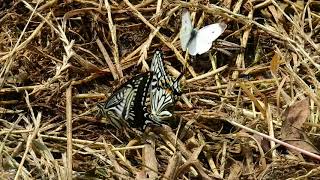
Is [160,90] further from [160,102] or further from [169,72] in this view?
[169,72]

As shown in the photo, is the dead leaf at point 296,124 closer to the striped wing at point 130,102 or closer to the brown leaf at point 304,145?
the brown leaf at point 304,145

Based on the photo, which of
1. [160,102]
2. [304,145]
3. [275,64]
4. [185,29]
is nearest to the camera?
[304,145]

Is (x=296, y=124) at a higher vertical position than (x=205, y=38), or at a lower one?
lower

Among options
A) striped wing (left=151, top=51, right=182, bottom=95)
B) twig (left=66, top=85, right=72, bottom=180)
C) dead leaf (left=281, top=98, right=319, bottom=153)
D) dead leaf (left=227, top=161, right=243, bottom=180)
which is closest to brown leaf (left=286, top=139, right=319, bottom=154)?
dead leaf (left=281, top=98, right=319, bottom=153)

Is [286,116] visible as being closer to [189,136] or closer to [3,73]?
[189,136]

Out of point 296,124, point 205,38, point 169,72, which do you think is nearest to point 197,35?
point 205,38

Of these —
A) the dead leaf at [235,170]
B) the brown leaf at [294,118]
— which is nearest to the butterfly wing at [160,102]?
the dead leaf at [235,170]

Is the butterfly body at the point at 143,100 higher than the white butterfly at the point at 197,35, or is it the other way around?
the white butterfly at the point at 197,35
